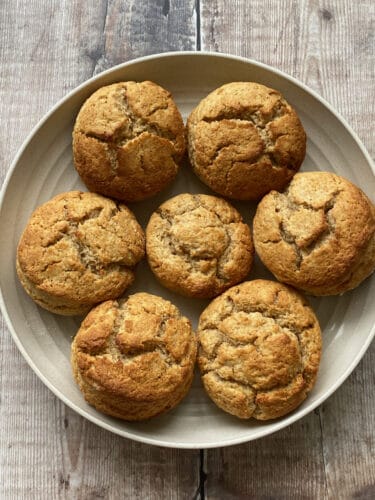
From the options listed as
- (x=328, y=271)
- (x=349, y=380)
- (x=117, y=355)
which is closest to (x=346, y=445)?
(x=349, y=380)

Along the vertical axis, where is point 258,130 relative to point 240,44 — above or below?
below

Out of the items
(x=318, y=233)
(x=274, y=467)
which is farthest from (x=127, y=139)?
(x=274, y=467)

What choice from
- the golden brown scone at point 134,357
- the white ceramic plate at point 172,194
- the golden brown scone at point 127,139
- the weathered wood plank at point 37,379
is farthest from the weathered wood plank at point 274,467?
the golden brown scone at point 127,139

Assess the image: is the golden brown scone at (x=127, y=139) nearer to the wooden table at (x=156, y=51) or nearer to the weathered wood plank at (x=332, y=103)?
the wooden table at (x=156, y=51)

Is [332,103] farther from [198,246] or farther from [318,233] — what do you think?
[198,246]

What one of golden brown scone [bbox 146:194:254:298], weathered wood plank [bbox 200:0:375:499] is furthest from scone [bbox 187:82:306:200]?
weathered wood plank [bbox 200:0:375:499]

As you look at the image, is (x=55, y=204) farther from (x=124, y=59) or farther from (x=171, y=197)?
(x=124, y=59)

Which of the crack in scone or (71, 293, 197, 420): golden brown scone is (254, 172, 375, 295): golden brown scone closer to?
the crack in scone
